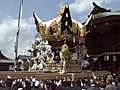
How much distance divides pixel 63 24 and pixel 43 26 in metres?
2.09

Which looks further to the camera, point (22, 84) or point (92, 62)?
point (92, 62)

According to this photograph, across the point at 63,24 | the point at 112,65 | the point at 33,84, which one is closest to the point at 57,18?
the point at 63,24

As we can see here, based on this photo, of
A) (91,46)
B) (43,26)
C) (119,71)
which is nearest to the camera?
(119,71)

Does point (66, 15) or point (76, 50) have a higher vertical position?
point (66, 15)

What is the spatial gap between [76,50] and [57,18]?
354 centimetres

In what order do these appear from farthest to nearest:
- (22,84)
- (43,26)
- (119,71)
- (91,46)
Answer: (91,46)
(43,26)
(119,71)
(22,84)

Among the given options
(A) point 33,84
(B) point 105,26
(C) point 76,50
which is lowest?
(A) point 33,84

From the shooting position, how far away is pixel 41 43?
40562 millimetres

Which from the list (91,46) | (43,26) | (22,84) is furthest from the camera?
(91,46)

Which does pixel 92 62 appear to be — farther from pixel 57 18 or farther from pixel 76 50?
pixel 57 18

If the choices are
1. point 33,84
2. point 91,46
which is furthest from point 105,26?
point 33,84

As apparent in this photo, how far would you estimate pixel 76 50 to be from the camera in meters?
37.9

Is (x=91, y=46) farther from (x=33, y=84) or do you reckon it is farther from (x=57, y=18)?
(x=33, y=84)

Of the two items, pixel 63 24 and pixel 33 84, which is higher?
pixel 63 24
